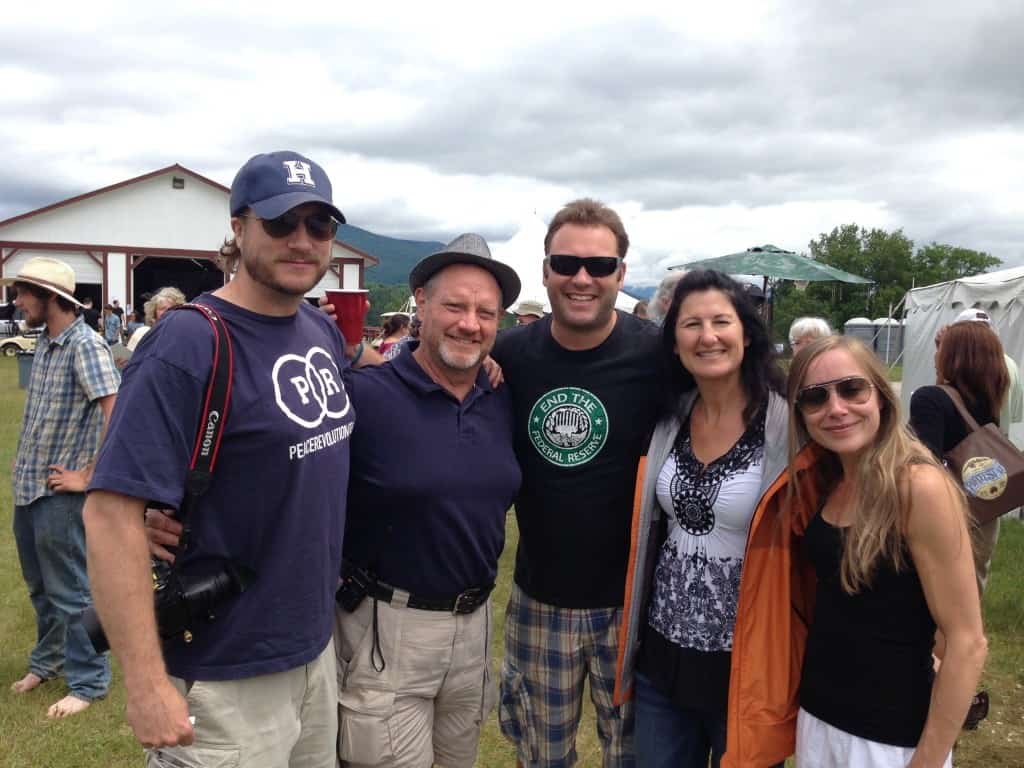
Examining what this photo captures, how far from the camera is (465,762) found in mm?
2771

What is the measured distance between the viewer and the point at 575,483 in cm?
279

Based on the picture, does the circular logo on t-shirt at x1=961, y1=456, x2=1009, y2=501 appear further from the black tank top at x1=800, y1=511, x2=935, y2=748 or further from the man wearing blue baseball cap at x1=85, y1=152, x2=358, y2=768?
the man wearing blue baseball cap at x1=85, y1=152, x2=358, y2=768

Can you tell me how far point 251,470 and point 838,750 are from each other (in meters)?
1.76

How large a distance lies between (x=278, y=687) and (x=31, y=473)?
8.71 ft

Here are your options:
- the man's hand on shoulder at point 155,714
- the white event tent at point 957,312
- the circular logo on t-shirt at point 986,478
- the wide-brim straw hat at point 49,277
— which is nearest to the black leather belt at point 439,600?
the man's hand on shoulder at point 155,714

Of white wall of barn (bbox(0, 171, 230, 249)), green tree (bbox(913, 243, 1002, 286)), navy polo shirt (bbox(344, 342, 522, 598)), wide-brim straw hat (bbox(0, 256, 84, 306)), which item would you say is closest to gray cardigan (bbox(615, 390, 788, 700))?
navy polo shirt (bbox(344, 342, 522, 598))

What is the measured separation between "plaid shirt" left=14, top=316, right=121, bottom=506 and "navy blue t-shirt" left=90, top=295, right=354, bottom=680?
228 cm

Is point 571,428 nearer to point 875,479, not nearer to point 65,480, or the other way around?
point 875,479

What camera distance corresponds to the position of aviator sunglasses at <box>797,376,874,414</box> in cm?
218

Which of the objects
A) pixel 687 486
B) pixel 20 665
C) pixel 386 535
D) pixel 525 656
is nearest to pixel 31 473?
pixel 20 665

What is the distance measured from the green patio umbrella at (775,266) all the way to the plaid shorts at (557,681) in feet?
27.1

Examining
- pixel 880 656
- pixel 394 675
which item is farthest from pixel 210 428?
pixel 880 656

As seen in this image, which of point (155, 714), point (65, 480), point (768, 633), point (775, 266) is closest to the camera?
point (155, 714)

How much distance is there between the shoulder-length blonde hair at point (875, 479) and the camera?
78.9 inches
